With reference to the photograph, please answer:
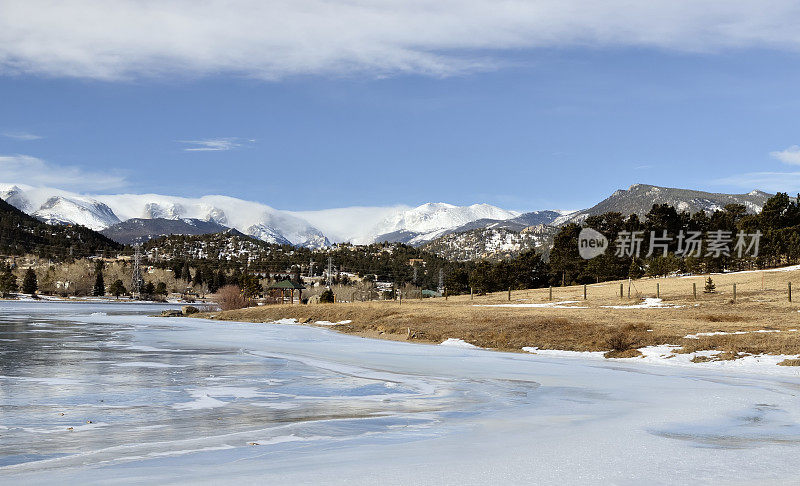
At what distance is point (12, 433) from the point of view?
10672 millimetres

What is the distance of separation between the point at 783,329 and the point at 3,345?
36.0 meters

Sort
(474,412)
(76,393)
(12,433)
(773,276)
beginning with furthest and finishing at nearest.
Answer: (773,276) → (76,393) → (474,412) → (12,433)

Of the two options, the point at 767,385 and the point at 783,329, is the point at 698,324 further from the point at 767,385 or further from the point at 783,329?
the point at 767,385

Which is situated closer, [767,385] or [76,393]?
[76,393]

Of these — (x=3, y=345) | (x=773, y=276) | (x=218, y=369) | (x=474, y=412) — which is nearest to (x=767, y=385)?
(x=474, y=412)

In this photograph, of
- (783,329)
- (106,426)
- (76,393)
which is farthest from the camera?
(783,329)

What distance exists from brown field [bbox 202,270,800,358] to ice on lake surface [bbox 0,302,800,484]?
752 cm

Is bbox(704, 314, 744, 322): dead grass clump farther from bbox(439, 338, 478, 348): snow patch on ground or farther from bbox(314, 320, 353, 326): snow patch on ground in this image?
bbox(314, 320, 353, 326): snow patch on ground

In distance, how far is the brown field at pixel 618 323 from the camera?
2925 centimetres

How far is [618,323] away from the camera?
35906mm

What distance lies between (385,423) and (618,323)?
26.9 metres

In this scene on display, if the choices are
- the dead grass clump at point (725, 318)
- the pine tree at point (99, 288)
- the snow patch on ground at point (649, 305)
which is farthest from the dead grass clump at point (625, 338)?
the pine tree at point (99, 288)

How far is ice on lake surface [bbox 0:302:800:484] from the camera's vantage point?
8305mm

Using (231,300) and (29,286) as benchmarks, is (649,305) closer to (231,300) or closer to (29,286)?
(231,300)
